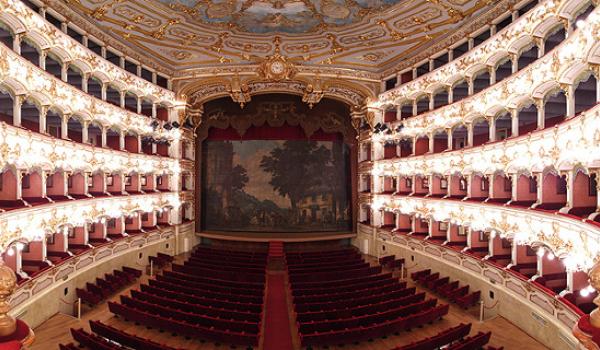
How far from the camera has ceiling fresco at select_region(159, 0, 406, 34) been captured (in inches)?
674

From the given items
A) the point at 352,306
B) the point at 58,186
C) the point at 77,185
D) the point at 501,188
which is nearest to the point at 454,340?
the point at 352,306

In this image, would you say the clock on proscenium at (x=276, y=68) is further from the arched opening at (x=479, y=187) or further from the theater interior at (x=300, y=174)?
the arched opening at (x=479, y=187)

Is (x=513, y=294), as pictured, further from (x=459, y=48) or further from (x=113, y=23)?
(x=113, y=23)

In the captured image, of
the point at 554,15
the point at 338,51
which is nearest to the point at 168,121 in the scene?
the point at 338,51

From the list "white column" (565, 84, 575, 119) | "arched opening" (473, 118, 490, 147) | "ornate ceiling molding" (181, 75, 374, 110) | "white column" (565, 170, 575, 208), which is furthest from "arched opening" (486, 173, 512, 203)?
"ornate ceiling molding" (181, 75, 374, 110)

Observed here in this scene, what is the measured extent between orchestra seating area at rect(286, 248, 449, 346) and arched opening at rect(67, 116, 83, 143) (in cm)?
1380

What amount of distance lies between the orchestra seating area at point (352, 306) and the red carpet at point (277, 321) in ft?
2.69

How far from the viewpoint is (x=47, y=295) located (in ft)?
45.3

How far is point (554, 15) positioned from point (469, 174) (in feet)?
24.1

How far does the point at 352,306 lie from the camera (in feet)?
47.2

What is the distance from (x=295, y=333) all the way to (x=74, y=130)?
17220mm

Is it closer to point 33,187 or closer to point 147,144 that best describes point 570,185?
point 33,187

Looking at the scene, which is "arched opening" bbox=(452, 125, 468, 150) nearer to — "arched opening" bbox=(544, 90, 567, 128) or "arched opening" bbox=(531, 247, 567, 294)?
"arched opening" bbox=(544, 90, 567, 128)

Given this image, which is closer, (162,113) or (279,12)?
(279,12)
